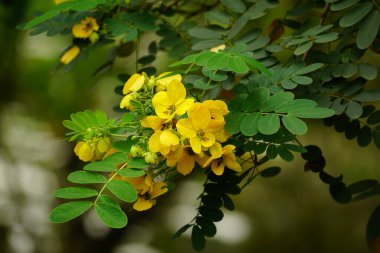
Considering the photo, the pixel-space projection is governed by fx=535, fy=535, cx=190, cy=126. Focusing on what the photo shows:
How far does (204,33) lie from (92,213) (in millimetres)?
1681

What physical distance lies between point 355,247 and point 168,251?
91cm

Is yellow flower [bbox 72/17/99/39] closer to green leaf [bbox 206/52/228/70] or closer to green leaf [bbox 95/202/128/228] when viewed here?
green leaf [bbox 206/52/228/70]

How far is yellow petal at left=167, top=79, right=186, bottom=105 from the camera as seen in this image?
0.74 meters

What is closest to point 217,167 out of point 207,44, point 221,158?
point 221,158

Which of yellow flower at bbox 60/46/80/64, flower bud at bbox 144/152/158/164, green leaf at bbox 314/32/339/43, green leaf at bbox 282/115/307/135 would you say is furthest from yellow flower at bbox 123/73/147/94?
yellow flower at bbox 60/46/80/64

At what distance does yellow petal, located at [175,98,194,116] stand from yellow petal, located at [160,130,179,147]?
0.03m

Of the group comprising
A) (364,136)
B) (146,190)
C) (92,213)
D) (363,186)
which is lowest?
(92,213)

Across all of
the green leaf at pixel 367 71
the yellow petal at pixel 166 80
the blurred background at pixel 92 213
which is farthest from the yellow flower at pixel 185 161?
the blurred background at pixel 92 213

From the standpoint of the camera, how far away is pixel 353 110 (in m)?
0.87

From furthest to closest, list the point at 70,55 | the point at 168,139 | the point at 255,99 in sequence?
the point at 70,55
the point at 255,99
the point at 168,139

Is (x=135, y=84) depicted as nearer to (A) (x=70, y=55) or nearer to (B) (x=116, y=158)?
(B) (x=116, y=158)

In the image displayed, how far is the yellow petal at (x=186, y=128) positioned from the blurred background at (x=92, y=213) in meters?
1.50

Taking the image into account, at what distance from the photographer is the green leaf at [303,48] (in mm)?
879

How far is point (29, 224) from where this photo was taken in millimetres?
2459
